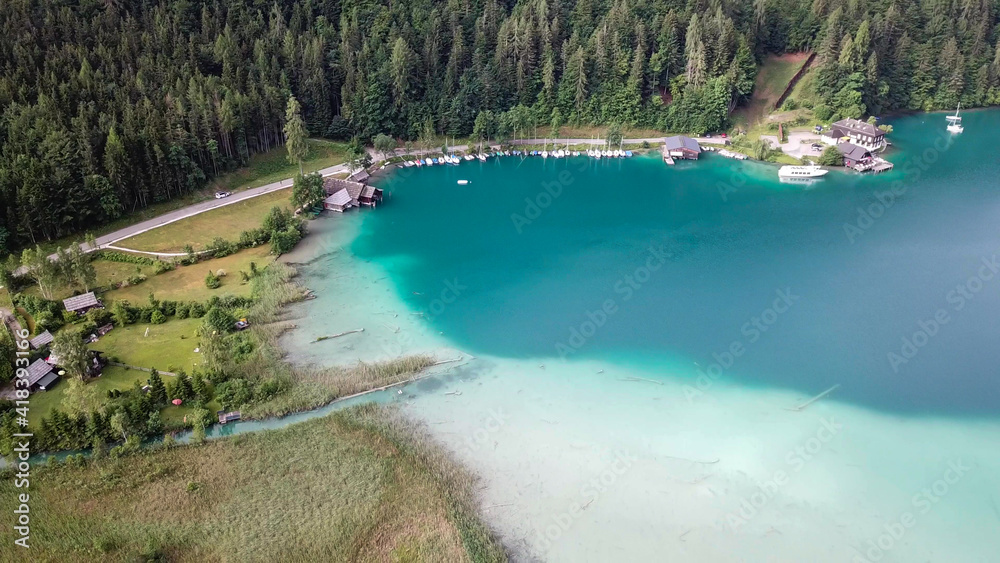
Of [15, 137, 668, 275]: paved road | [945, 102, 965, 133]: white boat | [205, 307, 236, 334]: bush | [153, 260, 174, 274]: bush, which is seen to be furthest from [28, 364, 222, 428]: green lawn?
[945, 102, 965, 133]: white boat

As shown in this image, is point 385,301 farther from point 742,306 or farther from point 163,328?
point 742,306

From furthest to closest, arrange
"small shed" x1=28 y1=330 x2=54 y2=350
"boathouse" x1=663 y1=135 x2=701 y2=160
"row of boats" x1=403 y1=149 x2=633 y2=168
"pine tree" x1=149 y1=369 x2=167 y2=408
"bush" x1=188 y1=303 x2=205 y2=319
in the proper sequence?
"row of boats" x1=403 y1=149 x2=633 y2=168
"boathouse" x1=663 y1=135 x2=701 y2=160
"bush" x1=188 y1=303 x2=205 y2=319
"small shed" x1=28 y1=330 x2=54 y2=350
"pine tree" x1=149 y1=369 x2=167 y2=408

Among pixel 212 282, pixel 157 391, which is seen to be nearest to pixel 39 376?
pixel 157 391

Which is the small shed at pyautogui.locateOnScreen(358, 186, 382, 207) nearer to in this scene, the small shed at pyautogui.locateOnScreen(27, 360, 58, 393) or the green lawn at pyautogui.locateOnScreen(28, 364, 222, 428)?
the green lawn at pyautogui.locateOnScreen(28, 364, 222, 428)

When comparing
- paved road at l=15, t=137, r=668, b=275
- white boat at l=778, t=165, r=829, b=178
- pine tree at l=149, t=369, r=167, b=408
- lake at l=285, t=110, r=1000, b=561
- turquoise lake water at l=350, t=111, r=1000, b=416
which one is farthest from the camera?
white boat at l=778, t=165, r=829, b=178

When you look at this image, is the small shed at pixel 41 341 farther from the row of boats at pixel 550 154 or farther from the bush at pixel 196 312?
the row of boats at pixel 550 154

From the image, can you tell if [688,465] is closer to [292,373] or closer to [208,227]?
[292,373]

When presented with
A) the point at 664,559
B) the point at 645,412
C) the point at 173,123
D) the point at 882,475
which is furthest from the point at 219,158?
the point at 882,475
